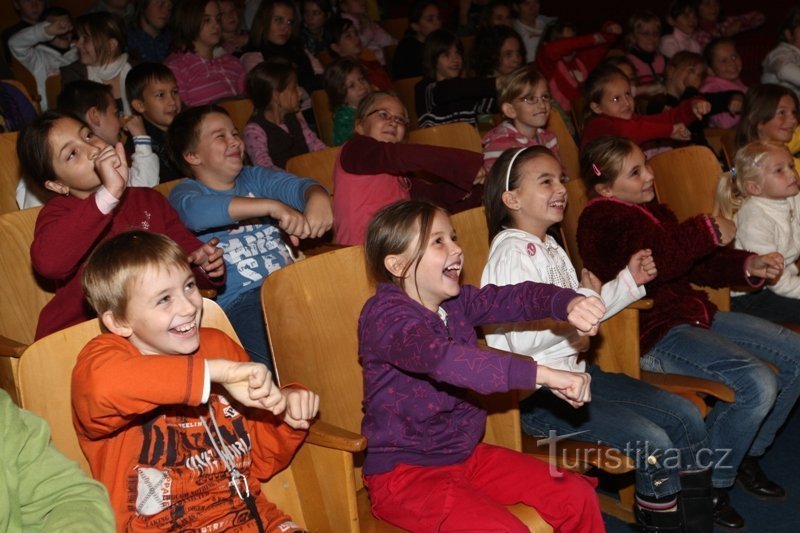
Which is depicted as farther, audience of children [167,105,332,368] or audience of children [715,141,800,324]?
audience of children [715,141,800,324]

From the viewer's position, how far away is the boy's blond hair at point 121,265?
69.7 inches

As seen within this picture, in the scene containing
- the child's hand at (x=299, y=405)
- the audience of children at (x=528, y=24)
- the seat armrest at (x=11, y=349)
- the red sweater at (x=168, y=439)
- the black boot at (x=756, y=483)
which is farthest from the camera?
the audience of children at (x=528, y=24)

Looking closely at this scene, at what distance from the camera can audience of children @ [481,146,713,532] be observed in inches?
93.3

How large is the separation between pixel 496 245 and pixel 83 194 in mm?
1153

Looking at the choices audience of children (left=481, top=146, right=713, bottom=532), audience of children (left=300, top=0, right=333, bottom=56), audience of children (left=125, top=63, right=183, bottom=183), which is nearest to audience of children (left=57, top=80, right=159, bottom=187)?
audience of children (left=125, top=63, right=183, bottom=183)

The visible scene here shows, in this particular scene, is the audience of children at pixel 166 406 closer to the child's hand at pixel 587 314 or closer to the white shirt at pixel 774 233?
the child's hand at pixel 587 314

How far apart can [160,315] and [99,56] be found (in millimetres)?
2924

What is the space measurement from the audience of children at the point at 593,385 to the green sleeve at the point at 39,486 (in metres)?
1.19

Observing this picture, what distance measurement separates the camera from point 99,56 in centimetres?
429

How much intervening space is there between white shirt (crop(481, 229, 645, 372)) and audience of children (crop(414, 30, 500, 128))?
1906mm

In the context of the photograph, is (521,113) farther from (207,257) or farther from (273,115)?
(207,257)

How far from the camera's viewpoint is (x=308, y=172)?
343 cm

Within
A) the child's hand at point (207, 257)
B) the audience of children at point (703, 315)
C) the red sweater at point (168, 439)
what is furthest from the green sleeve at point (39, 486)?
the audience of children at point (703, 315)

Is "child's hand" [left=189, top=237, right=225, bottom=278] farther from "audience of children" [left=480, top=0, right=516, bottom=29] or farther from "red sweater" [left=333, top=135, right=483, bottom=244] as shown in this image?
"audience of children" [left=480, top=0, right=516, bottom=29]
